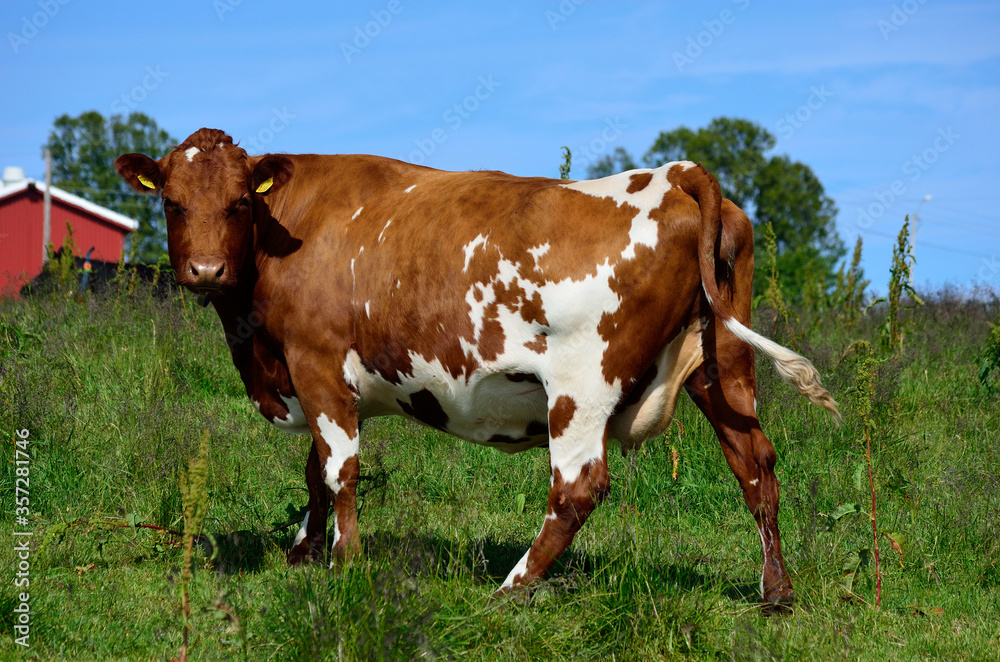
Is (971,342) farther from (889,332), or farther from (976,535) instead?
(976,535)

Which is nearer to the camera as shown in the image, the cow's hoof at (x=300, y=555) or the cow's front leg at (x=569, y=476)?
the cow's front leg at (x=569, y=476)

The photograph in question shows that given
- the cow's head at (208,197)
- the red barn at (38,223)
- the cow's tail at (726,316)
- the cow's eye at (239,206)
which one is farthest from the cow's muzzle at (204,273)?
the red barn at (38,223)

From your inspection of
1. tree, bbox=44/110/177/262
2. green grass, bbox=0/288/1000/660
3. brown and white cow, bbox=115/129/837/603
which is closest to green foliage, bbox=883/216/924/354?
green grass, bbox=0/288/1000/660

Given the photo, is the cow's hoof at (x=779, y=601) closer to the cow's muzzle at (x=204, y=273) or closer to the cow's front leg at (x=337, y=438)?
the cow's front leg at (x=337, y=438)

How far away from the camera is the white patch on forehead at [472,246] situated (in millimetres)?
4043

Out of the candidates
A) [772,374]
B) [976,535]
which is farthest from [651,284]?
[772,374]

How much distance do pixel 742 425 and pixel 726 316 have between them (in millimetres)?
707

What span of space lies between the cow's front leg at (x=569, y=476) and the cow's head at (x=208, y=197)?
1.90 meters

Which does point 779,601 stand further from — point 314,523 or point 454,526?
point 314,523

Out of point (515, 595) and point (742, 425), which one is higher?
point (742, 425)

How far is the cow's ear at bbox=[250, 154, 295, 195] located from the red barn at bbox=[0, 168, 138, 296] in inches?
1295

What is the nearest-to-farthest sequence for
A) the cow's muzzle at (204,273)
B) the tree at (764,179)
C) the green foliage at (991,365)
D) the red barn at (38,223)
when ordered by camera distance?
the cow's muzzle at (204,273) < the green foliage at (991,365) < the red barn at (38,223) < the tree at (764,179)

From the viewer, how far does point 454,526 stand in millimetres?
4121

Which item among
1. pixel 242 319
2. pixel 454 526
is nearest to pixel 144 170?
pixel 242 319
